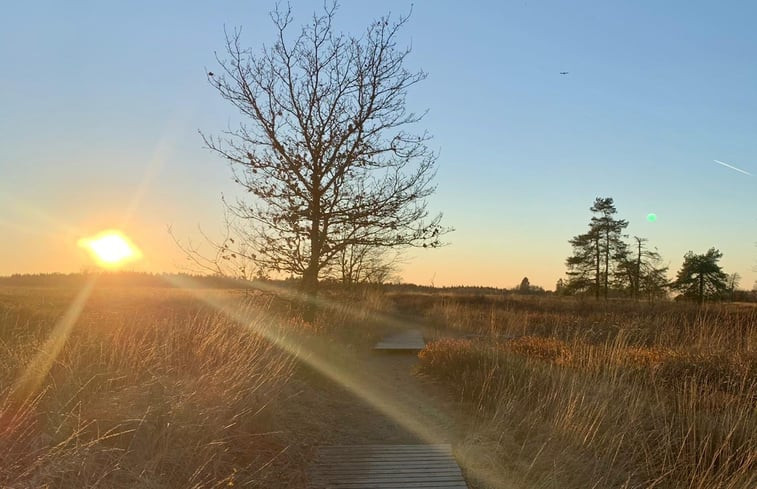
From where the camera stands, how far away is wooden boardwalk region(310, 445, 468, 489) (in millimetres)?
4680

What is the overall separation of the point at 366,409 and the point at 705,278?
2062 inches

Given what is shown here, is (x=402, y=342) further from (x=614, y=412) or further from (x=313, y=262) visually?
(x=614, y=412)

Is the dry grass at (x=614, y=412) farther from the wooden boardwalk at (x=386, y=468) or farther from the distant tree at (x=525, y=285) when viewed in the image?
the distant tree at (x=525, y=285)

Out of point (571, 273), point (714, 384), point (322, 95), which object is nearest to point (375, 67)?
point (322, 95)

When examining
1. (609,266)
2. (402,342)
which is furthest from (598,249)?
(402,342)

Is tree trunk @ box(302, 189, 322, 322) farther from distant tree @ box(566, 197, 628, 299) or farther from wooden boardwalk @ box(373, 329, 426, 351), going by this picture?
distant tree @ box(566, 197, 628, 299)

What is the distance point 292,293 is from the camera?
1352 centimetres

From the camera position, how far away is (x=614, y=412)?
19.9ft

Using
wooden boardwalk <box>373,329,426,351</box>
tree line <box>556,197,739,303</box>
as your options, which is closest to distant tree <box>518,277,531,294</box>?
tree line <box>556,197,739,303</box>

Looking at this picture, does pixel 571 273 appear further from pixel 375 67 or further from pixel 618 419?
pixel 618 419

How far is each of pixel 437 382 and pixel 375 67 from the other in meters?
7.07

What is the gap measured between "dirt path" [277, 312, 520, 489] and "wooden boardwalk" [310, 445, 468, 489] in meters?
0.16

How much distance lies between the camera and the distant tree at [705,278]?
5100 centimetres

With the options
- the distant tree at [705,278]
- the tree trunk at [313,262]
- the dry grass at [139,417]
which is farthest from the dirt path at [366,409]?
the distant tree at [705,278]
